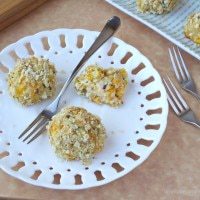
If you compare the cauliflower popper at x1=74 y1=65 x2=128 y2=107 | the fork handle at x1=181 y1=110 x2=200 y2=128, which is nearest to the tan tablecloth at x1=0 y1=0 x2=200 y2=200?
the fork handle at x1=181 y1=110 x2=200 y2=128

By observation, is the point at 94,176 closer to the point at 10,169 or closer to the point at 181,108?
the point at 10,169

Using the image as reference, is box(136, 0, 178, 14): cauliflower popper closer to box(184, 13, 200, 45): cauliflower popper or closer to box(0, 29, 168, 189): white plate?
box(184, 13, 200, 45): cauliflower popper

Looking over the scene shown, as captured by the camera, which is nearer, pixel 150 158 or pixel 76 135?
pixel 76 135

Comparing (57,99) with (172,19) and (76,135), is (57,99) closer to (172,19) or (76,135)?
(76,135)

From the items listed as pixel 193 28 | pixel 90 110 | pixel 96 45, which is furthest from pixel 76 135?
pixel 193 28

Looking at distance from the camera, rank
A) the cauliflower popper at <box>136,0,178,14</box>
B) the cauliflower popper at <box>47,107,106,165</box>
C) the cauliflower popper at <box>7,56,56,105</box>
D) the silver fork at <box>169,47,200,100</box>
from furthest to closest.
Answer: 1. the cauliflower popper at <box>136,0,178,14</box>
2. the silver fork at <box>169,47,200,100</box>
3. the cauliflower popper at <box>7,56,56,105</box>
4. the cauliflower popper at <box>47,107,106,165</box>

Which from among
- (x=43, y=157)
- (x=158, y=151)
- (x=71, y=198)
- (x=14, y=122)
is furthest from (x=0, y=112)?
(x=158, y=151)
